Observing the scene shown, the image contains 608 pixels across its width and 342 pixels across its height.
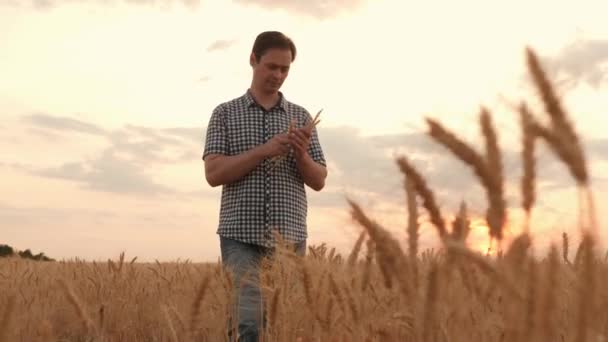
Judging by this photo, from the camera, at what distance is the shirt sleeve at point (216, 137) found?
3.61 metres

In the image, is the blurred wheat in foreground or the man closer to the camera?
the blurred wheat in foreground

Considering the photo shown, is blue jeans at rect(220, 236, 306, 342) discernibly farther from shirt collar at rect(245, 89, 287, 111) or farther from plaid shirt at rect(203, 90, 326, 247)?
shirt collar at rect(245, 89, 287, 111)

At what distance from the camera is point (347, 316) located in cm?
163

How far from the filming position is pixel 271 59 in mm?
3469

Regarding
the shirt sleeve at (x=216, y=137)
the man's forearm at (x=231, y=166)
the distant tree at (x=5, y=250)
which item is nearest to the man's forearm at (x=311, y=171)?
the man's forearm at (x=231, y=166)

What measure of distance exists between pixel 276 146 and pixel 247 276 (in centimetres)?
59

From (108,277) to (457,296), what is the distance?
4345 mm

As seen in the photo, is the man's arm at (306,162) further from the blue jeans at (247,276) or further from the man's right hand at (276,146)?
the blue jeans at (247,276)

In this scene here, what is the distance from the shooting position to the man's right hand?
3.21 metres

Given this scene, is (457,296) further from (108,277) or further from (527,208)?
(108,277)

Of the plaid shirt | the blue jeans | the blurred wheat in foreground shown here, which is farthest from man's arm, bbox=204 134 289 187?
the blurred wheat in foreground

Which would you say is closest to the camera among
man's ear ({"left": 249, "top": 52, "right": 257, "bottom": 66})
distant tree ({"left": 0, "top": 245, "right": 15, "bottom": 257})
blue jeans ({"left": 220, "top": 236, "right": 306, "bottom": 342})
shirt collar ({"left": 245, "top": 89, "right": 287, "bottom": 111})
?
blue jeans ({"left": 220, "top": 236, "right": 306, "bottom": 342})

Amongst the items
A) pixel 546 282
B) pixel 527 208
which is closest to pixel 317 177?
pixel 527 208

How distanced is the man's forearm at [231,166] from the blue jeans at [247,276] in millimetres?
316
